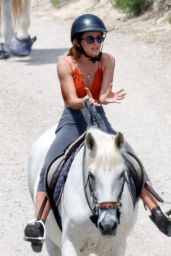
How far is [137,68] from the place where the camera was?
14.8 meters

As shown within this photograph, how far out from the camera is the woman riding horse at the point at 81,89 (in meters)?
6.01

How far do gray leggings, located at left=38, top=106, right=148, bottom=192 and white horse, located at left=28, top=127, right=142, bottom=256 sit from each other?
0.39m

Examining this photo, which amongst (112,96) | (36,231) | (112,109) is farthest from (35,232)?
(112,109)

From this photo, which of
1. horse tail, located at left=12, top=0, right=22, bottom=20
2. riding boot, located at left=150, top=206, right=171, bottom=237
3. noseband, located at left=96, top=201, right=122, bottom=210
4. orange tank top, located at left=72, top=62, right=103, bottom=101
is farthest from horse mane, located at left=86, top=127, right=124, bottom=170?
horse tail, located at left=12, top=0, right=22, bottom=20

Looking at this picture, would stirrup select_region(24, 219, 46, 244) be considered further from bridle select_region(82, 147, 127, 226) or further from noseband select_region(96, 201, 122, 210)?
noseband select_region(96, 201, 122, 210)

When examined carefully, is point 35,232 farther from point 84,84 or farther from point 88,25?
point 88,25

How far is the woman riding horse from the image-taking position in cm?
601

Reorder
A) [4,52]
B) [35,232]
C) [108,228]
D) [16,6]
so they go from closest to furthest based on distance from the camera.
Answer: [108,228] → [35,232] → [16,6] → [4,52]

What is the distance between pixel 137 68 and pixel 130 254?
25.7 ft

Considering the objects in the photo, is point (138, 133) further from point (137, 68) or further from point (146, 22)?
point (146, 22)

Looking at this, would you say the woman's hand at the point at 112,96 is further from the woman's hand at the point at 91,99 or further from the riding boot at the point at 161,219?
the riding boot at the point at 161,219

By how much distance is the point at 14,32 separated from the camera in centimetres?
1670

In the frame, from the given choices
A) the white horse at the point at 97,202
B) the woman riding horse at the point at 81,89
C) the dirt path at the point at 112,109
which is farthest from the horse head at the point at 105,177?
the dirt path at the point at 112,109

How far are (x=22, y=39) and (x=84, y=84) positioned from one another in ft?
34.5
